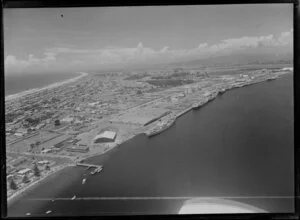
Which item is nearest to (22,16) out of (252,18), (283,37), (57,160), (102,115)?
(102,115)

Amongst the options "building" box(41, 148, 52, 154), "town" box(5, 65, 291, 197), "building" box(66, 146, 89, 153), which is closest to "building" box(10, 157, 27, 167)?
"town" box(5, 65, 291, 197)

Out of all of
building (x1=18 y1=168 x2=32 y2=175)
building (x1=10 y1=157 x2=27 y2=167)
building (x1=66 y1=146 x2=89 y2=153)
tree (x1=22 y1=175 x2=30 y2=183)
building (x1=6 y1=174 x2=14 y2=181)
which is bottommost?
tree (x1=22 y1=175 x2=30 y2=183)

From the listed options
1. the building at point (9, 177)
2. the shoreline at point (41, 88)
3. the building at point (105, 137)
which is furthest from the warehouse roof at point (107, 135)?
the building at point (9, 177)

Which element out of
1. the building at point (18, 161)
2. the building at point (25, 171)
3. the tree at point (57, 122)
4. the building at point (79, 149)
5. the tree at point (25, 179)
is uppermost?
the tree at point (57, 122)

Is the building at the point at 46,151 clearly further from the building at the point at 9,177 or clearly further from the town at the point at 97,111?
the building at the point at 9,177

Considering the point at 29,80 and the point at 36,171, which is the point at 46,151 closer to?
the point at 36,171

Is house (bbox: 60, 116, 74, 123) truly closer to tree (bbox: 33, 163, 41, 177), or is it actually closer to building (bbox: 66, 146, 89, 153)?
building (bbox: 66, 146, 89, 153)
